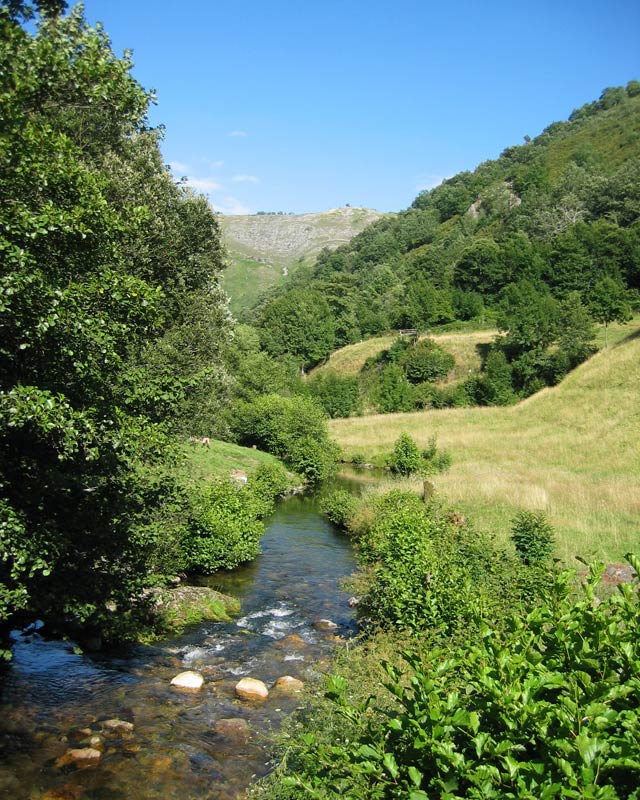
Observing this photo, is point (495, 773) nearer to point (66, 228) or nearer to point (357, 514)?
point (66, 228)

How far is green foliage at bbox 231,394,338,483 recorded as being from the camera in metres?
42.7

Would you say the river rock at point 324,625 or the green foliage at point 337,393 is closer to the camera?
the river rock at point 324,625

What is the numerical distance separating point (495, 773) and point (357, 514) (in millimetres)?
23914

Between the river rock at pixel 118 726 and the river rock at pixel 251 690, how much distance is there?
2.31m

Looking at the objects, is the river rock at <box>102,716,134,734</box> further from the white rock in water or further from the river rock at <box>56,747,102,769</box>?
the river rock at <box>56,747,102,769</box>

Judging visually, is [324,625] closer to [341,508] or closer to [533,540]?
[533,540]

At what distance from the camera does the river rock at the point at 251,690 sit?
11633mm

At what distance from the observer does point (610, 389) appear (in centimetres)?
4938

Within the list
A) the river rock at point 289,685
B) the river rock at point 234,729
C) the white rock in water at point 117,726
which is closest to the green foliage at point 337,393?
the river rock at point 289,685

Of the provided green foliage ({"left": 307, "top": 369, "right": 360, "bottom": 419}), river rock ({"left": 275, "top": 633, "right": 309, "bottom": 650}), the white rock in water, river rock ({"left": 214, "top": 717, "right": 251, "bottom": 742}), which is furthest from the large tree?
green foliage ({"left": 307, "top": 369, "right": 360, "bottom": 419})

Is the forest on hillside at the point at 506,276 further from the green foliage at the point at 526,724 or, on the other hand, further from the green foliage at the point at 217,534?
the green foliage at the point at 526,724

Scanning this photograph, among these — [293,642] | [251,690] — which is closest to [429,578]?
[251,690]

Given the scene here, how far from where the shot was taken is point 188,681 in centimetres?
1198

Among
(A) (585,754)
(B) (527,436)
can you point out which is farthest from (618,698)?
(B) (527,436)
